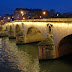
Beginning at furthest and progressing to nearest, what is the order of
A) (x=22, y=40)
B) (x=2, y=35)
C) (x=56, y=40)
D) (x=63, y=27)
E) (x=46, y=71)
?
(x=2, y=35)
(x=22, y=40)
(x=56, y=40)
(x=63, y=27)
(x=46, y=71)

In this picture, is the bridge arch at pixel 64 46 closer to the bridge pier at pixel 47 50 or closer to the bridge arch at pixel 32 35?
the bridge pier at pixel 47 50

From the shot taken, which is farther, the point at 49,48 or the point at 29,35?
the point at 29,35

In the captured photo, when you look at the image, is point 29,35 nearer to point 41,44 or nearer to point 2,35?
point 41,44

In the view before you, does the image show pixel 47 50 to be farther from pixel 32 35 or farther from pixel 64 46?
pixel 32 35

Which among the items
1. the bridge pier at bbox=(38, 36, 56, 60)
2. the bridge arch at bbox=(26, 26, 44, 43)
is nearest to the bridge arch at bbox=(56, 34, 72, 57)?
the bridge pier at bbox=(38, 36, 56, 60)

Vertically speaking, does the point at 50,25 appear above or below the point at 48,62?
above

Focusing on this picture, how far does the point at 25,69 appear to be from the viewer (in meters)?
16.8

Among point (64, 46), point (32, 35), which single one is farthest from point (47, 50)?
point (32, 35)

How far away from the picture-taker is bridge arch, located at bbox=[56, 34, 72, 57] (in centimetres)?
1956

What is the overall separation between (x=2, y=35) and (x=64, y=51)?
34.6 metres

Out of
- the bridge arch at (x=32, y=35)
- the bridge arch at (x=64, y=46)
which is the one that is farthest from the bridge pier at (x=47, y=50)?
the bridge arch at (x=32, y=35)

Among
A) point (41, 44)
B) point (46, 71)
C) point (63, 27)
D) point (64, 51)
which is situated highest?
point (63, 27)

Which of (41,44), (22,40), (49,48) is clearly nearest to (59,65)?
(49,48)

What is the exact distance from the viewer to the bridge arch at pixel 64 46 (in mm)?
19562
